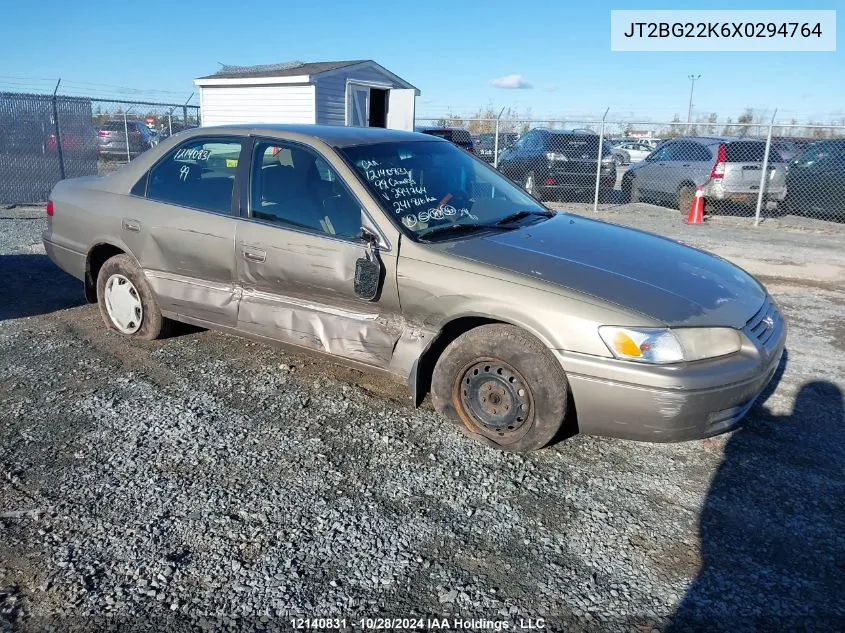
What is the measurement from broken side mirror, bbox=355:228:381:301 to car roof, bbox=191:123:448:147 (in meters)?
0.76

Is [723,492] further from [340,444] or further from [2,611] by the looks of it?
[2,611]

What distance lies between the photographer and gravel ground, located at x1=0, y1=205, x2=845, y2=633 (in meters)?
2.45

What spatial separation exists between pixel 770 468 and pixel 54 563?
3298 mm

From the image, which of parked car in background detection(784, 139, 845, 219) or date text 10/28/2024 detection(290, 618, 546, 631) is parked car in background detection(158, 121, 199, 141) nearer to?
parked car in background detection(784, 139, 845, 219)

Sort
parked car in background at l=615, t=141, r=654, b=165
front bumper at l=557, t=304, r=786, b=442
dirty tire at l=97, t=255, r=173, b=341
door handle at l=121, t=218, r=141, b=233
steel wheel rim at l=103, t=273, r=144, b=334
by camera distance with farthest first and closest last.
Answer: parked car in background at l=615, t=141, r=654, b=165, steel wheel rim at l=103, t=273, r=144, b=334, dirty tire at l=97, t=255, r=173, b=341, door handle at l=121, t=218, r=141, b=233, front bumper at l=557, t=304, r=786, b=442

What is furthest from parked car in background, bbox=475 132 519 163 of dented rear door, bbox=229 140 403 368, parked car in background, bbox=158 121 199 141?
dented rear door, bbox=229 140 403 368

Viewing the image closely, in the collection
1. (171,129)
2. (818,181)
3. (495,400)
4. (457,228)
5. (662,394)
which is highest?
(171,129)

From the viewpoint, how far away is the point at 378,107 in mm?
21469

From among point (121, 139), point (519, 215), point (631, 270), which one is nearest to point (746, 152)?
point (519, 215)

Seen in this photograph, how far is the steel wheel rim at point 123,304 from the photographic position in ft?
16.4

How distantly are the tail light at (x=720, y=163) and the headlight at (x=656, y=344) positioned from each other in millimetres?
11011

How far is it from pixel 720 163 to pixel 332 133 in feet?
35.1

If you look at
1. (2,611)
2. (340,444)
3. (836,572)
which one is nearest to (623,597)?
(836,572)

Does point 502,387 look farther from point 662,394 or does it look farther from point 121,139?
point 121,139
